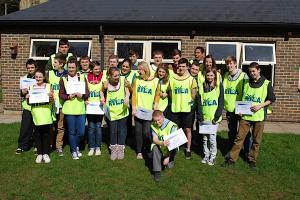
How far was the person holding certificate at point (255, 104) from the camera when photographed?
584 cm

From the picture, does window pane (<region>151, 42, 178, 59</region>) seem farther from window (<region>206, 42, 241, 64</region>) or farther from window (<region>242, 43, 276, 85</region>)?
window (<region>242, 43, 276, 85</region>)

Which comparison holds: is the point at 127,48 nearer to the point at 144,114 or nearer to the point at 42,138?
the point at 144,114

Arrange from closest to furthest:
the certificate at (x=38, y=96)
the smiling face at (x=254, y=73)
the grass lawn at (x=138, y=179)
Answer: the grass lawn at (x=138, y=179) < the smiling face at (x=254, y=73) < the certificate at (x=38, y=96)

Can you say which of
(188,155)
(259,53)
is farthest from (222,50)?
(188,155)

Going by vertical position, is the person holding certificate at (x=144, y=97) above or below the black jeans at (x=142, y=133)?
above

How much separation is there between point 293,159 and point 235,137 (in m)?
1.16

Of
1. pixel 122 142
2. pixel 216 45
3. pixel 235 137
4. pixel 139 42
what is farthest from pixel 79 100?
pixel 216 45

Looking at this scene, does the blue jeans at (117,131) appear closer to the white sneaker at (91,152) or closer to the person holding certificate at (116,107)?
the person holding certificate at (116,107)

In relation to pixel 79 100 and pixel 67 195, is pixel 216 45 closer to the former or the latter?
pixel 79 100

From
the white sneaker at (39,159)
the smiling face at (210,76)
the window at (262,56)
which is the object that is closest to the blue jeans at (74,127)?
the white sneaker at (39,159)

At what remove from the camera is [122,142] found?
640 centimetres

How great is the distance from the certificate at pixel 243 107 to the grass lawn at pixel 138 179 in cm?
96

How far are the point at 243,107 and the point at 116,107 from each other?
2.20 meters

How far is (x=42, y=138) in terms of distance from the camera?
6.18 metres
